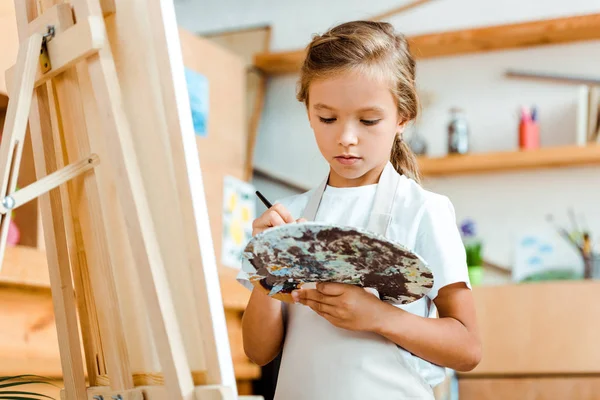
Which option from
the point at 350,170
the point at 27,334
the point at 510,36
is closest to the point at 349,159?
the point at 350,170

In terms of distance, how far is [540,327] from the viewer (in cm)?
347

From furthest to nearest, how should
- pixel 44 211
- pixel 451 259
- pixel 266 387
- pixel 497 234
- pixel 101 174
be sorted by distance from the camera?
pixel 497 234 → pixel 266 387 → pixel 44 211 → pixel 101 174 → pixel 451 259

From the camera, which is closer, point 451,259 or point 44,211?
point 451,259

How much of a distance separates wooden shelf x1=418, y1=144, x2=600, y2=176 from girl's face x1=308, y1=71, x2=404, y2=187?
275 cm

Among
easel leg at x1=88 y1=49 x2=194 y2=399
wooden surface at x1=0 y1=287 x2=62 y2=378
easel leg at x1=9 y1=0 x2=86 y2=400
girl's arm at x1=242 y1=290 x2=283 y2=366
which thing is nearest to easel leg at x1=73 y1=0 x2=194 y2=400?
easel leg at x1=88 y1=49 x2=194 y2=399

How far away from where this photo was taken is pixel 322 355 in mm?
1115

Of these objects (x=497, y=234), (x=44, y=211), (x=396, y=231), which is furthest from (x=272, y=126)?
(x=396, y=231)

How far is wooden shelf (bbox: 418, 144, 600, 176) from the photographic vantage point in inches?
145

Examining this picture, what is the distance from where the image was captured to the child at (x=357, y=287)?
109cm

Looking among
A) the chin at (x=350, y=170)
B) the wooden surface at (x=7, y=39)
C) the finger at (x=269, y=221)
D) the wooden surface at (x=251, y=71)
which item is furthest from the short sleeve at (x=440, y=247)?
the wooden surface at (x=251, y=71)

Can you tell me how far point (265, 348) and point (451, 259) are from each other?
1.00ft

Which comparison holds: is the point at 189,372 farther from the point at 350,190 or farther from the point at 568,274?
the point at 568,274

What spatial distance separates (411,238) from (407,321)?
0.38ft

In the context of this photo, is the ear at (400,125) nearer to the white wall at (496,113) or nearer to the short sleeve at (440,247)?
the short sleeve at (440,247)
